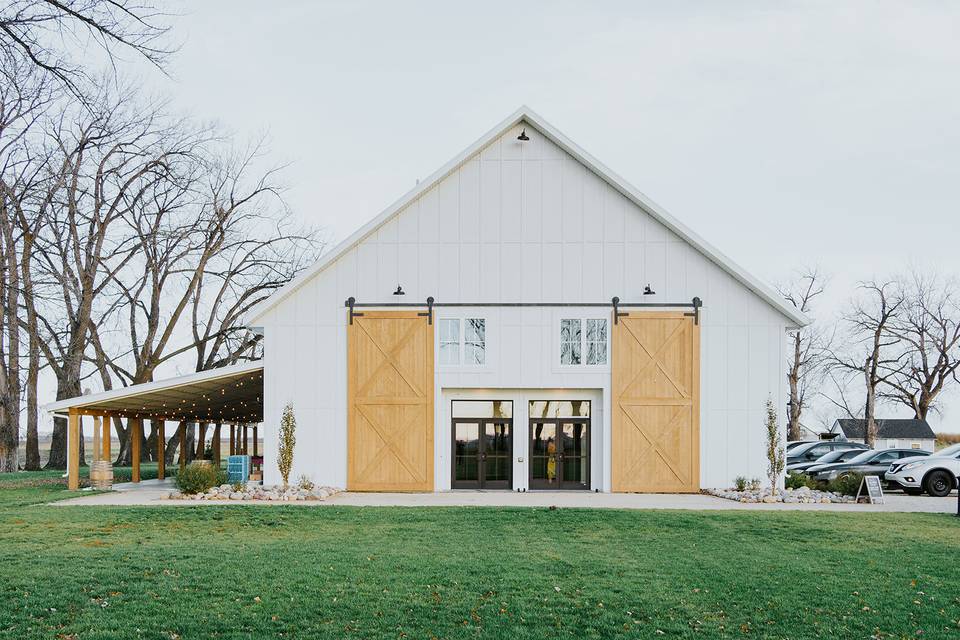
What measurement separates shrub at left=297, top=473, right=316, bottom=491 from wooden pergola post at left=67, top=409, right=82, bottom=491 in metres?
5.57

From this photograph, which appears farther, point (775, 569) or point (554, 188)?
point (554, 188)

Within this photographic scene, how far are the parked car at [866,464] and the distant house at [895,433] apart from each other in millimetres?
35192

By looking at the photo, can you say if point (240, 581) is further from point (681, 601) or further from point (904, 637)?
point (904, 637)

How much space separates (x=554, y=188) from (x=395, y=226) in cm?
406

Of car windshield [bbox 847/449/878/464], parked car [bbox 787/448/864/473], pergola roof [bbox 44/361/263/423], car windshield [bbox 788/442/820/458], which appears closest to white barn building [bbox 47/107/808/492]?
pergola roof [bbox 44/361/263/423]

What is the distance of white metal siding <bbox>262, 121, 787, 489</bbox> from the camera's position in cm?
2364

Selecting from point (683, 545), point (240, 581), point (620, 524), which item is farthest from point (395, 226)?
point (240, 581)

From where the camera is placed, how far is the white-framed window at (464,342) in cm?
2388

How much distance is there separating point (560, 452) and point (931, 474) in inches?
378

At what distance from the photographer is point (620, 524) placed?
16562 millimetres

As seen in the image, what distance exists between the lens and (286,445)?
2270 cm

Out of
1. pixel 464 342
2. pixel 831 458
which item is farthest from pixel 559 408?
pixel 831 458

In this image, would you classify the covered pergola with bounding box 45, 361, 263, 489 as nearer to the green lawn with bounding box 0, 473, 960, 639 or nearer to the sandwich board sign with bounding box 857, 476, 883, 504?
the green lawn with bounding box 0, 473, 960, 639

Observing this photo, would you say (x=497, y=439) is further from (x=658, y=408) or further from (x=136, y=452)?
(x=136, y=452)
